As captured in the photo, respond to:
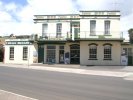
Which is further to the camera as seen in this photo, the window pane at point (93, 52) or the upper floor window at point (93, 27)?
the window pane at point (93, 52)

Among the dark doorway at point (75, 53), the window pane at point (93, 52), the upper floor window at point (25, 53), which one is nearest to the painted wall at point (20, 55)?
the upper floor window at point (25, 53)

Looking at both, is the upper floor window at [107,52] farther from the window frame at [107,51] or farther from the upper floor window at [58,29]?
the upper floor window at [58,29]

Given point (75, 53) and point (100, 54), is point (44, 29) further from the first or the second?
point (100, 54)

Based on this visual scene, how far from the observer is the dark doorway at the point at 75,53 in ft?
142

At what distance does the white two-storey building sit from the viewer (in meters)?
41.7

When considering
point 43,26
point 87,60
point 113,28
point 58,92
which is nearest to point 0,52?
point 43,26

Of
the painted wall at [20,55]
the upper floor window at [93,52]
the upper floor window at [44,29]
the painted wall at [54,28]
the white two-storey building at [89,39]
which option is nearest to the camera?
the white two-storey building at [89,39]

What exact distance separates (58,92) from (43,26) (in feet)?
99.7

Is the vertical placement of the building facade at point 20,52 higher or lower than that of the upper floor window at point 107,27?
lower

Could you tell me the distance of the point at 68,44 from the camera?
4356 centimetres

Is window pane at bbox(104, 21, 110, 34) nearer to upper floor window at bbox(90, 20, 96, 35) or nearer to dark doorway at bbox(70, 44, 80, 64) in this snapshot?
upper floor window at bbox(90, 20, 96, 35)

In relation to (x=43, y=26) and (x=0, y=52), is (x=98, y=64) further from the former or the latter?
(x=0, y=52)

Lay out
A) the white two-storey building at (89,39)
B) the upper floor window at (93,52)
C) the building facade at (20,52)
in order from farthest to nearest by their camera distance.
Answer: the building facade at (20,52), the upper floor window at (93,52), the white two-storey building at (89,39)

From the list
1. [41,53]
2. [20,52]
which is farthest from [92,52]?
[20,52]
